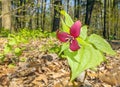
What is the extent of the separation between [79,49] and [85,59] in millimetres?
58

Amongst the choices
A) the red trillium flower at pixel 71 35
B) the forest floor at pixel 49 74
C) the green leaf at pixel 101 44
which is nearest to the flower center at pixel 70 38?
the red trillium flower at pixel 71 35

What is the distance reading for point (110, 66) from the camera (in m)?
3.67

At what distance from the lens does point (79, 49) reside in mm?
1115

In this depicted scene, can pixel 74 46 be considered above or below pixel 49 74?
above

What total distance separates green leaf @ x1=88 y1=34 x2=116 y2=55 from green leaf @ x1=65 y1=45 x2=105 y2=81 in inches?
1.9

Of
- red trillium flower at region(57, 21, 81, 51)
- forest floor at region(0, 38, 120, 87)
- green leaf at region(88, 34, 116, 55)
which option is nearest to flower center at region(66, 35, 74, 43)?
red trillium flower at region(57, 21, 81, 51)

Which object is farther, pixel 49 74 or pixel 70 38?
pixel 49 74

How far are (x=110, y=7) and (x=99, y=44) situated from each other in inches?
1397

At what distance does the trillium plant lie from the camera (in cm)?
107

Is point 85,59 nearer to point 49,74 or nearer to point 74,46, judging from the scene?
point 74,46

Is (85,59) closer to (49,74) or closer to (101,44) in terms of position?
(101,44)

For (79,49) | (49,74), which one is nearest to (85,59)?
(79,49)

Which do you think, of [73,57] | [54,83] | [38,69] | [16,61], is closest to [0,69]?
[16,61]

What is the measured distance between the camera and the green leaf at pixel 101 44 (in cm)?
113
